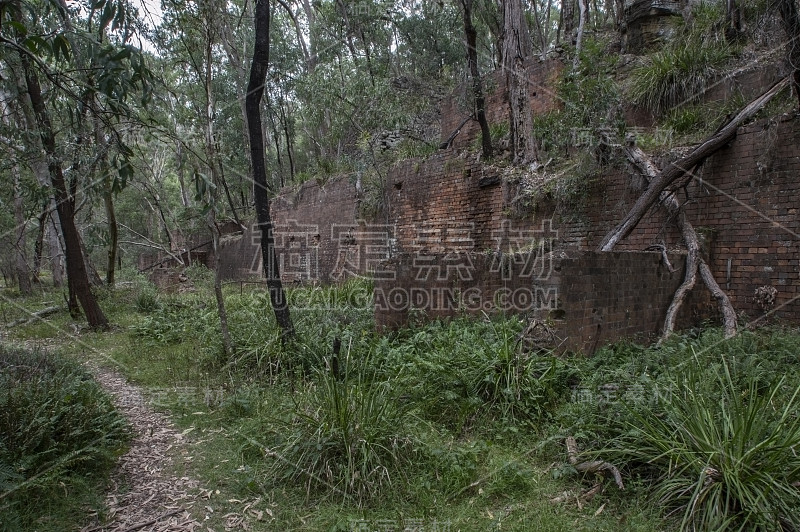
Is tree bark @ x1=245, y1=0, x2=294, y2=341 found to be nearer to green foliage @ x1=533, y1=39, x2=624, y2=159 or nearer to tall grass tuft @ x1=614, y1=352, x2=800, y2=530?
tall grass tuft @ x1=614, y1=352, x2=800, y2=530

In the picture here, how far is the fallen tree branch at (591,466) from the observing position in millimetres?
2967

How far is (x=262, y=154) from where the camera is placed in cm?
555

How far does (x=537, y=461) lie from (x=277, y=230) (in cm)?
1293

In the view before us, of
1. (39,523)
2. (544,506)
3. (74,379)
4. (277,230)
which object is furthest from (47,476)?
(277,230)

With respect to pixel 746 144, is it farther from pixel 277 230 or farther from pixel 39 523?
pixel 277 230

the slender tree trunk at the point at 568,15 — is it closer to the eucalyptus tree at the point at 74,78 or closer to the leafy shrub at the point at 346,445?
the eucalyptus tree at the point at 74,78

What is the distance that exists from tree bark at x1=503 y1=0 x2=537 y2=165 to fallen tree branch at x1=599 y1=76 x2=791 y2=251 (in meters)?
2.72

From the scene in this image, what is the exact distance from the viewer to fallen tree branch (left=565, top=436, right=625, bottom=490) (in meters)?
2.97

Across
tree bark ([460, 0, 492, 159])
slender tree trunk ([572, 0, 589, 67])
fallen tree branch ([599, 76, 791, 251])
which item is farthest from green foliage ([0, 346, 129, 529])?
slender tree trunk ([572, 0, 589, 67])

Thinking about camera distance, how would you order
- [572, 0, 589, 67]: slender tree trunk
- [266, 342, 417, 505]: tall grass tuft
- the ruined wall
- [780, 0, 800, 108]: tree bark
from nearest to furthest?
[266, 342, 417, 505]: tall grass tuft < the ruined wall < [780, 0, 800, 108]: tree bark < [572, 0, 589, 67]: slender tree trunk

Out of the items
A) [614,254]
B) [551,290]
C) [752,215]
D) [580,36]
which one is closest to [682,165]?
[752,215]

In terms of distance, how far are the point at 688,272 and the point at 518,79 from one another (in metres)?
4.67

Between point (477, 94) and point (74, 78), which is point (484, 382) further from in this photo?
point (477, 94)

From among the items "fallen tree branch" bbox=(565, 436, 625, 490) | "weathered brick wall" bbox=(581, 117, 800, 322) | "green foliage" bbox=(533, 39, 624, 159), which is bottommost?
"fallen tree branch" bbox=(565, 436, 625, 490)
